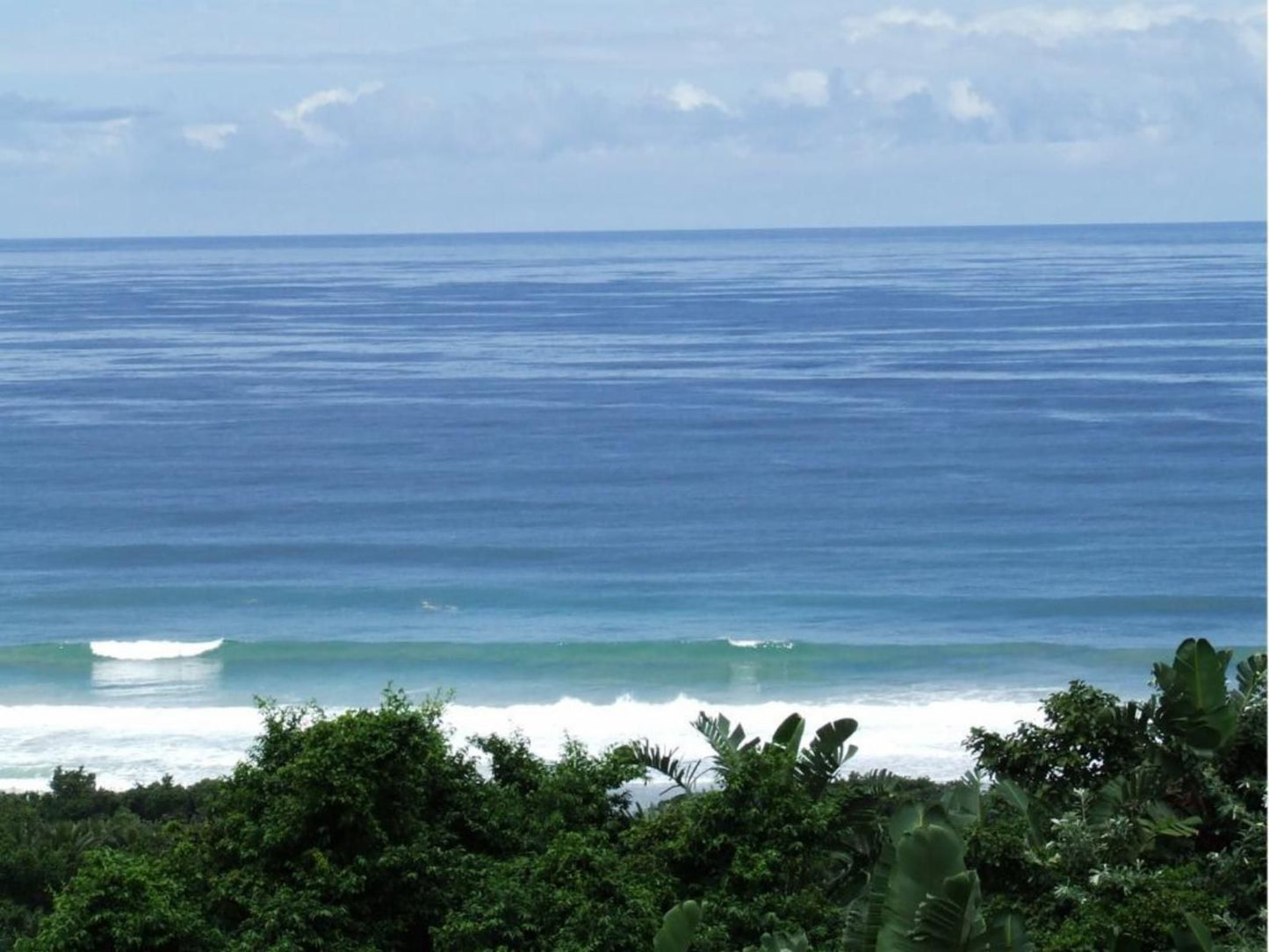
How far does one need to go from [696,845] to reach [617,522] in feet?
149

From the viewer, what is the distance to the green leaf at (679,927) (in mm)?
12133

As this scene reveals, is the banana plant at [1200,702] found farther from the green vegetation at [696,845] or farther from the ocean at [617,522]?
the ocean at [617,522]

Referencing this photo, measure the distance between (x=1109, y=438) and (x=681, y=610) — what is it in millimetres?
32005

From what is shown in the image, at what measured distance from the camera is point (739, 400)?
86.9 meters

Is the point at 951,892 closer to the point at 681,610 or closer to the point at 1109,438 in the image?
the point at 681,610

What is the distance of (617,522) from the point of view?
60.8 metres

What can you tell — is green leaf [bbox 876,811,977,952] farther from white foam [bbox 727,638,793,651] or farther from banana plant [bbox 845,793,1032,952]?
white foam [bbox 727,638,793,651]

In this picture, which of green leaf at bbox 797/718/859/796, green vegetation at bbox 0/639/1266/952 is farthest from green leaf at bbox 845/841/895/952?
→ green leaf at bbox 797/718/859/796

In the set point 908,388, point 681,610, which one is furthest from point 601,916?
point 908,388

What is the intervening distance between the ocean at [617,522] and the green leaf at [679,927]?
22.0 metres

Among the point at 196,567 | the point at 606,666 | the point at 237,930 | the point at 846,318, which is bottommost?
the point at 237,930

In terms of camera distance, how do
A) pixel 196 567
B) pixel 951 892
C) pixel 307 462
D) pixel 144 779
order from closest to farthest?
1. pixel 951 892
2. pixel 144 779
3. pixel 196 567
4. pixel 307 462

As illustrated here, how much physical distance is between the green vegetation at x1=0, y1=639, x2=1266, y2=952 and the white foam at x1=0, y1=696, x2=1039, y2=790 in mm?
16207

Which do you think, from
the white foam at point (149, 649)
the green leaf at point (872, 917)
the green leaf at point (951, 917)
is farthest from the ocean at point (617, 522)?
the green leaf at point (951, 917)
